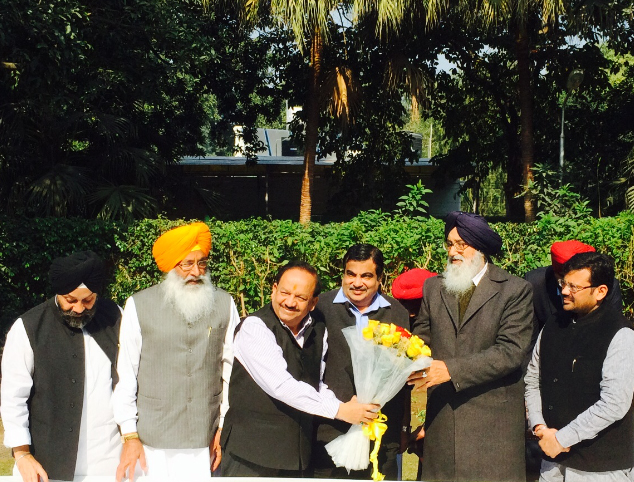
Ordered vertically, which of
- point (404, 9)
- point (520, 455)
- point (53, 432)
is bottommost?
point (520, 455)

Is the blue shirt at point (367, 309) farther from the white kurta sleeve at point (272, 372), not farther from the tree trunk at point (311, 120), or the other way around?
the tree trunk at point (311, 120)

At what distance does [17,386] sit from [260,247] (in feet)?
16.3

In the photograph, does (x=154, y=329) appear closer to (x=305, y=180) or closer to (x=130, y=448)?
(x=130, y=448)

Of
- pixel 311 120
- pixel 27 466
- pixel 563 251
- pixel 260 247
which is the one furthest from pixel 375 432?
pixel 311 120

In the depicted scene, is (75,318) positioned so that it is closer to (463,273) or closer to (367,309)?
Answer: (367,309)

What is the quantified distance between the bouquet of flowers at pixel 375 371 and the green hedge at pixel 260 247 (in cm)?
444

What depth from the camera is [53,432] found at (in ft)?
11.8

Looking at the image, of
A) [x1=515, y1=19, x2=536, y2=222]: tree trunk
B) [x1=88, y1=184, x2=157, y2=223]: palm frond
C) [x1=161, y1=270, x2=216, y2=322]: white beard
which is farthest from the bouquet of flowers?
[x1=515, y1=19, x2=536, y2=222]: tree trunk

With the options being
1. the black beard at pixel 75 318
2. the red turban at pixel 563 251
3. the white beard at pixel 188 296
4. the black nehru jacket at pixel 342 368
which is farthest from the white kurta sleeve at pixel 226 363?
the red turban at pixel 563 251

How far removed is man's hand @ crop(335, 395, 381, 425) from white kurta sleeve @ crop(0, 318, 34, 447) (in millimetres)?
1450

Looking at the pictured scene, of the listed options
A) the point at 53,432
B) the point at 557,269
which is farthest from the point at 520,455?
the point at 53,432

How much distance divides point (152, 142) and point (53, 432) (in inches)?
400

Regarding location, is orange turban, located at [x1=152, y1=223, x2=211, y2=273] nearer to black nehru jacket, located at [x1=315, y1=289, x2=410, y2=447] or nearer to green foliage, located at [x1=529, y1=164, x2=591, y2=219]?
black nehru jacket, located at [x1=315, y1=289, x2=410, y2=447]

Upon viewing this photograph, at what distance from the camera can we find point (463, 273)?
155 inches
